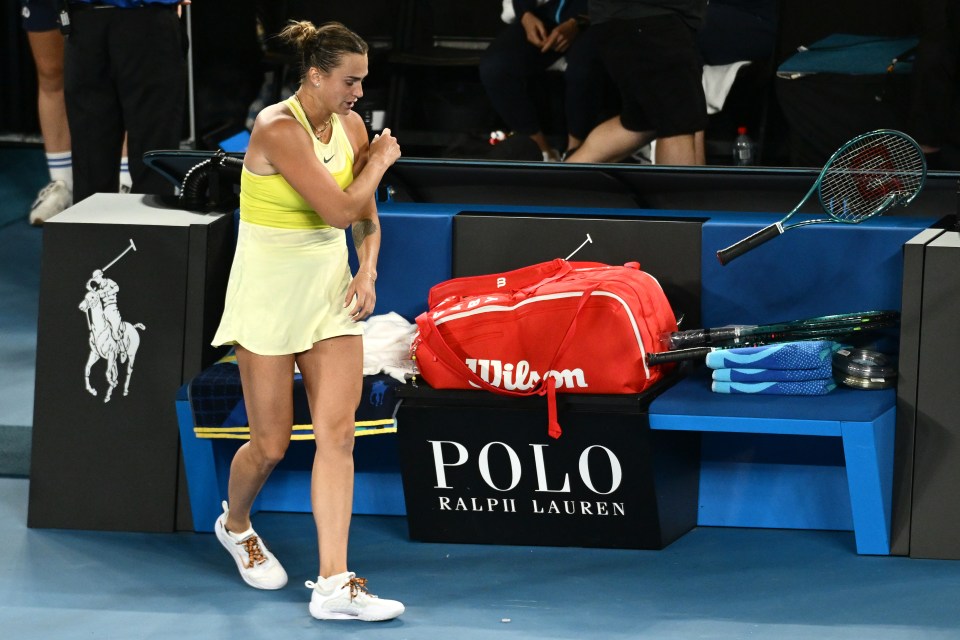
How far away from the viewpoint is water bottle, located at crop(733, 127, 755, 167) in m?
7.00

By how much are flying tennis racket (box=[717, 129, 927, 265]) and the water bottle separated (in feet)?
9.03

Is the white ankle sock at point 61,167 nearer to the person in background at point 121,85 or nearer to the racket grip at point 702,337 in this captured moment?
the person in background at point 121,85

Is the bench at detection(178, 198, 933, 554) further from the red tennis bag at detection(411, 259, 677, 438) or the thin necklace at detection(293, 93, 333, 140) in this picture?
the thin necklace at detection(293, 93, 333, 140)

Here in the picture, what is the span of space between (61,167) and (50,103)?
12.5 inches

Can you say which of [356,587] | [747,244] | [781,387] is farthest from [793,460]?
[356,587]

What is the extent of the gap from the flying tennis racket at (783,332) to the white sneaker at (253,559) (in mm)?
1160

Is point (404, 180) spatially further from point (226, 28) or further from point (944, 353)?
point (226, 28)

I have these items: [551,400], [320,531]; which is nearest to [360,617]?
[320,531]

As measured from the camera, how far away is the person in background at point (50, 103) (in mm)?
6875

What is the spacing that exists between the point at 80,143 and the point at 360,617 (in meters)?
2.96

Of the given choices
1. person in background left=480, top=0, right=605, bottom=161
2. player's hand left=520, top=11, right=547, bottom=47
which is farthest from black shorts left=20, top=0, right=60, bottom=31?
player's hand left=520, top=11, right=547, bottom=47

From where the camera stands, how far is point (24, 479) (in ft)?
16.2

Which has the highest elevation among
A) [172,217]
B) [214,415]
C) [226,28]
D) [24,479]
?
[226,28]

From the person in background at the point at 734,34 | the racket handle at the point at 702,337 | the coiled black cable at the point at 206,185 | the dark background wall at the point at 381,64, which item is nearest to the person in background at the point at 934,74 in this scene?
the person in background at the point at 734,34
